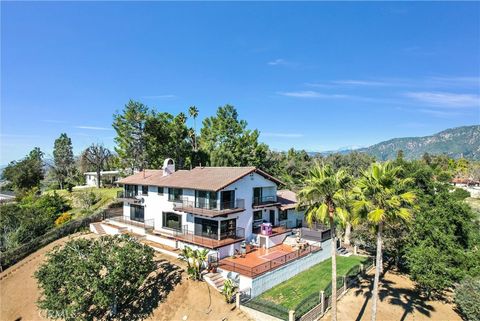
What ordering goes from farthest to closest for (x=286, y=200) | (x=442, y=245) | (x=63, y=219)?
1. (x=63, y=219)
2. (x=286, y=200)
3. (x=442, y=245)

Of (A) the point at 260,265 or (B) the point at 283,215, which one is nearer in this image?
(A) the point at 260,265

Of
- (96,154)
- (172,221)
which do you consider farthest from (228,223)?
(96,154)

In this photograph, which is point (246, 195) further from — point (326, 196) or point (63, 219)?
point (63, 219)

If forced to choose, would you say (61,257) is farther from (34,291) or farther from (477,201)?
(477,201)

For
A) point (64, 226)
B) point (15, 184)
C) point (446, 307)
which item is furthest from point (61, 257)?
point (15, 184)

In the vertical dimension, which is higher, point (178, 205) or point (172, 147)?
point (172, 147)

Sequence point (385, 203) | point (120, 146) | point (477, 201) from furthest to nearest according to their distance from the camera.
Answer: point (477, 201) < point (120, 146) < point (385, 203)

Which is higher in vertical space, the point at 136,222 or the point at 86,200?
the point at 86,200
